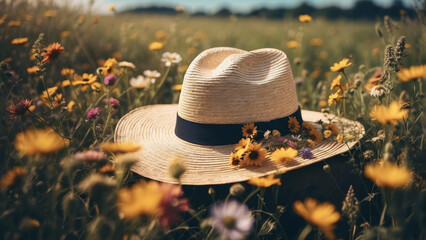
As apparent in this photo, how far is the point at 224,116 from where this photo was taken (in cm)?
177

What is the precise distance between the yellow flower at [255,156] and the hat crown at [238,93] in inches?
8.1

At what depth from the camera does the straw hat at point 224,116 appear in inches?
66.1

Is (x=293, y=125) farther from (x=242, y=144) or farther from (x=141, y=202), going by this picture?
(x=141, y=202)

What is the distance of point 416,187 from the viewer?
163 cm

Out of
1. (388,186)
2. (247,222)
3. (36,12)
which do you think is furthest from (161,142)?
Result: (36,12)

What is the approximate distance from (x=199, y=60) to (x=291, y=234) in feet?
3.62

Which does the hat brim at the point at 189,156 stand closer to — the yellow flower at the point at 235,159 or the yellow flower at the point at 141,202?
the yellow flower at the point at 235,159

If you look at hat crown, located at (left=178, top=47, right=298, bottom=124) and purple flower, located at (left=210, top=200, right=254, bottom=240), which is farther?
hat crown, located at (left=178, top=47, right=298, bottom=124)

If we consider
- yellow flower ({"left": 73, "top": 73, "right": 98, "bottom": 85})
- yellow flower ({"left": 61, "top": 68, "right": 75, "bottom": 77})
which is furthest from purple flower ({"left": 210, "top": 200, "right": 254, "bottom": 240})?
yellow flower ({"left": 61, "top": 68, "right": 75, "bottom": 77})

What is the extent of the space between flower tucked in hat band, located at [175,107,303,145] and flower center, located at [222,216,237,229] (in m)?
0.74

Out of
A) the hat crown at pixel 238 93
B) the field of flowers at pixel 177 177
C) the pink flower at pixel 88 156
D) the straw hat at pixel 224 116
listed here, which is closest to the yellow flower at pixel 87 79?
the field of flowers at pixel 177 177

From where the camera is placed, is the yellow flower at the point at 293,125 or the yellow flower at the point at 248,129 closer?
the yellow flower at the point at 248,129

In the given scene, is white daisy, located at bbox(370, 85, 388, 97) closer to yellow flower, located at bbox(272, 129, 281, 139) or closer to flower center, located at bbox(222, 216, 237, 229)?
yellow flower, located at bbox(272, 129, 281, 139)

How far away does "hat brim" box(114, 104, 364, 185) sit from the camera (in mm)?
1604
